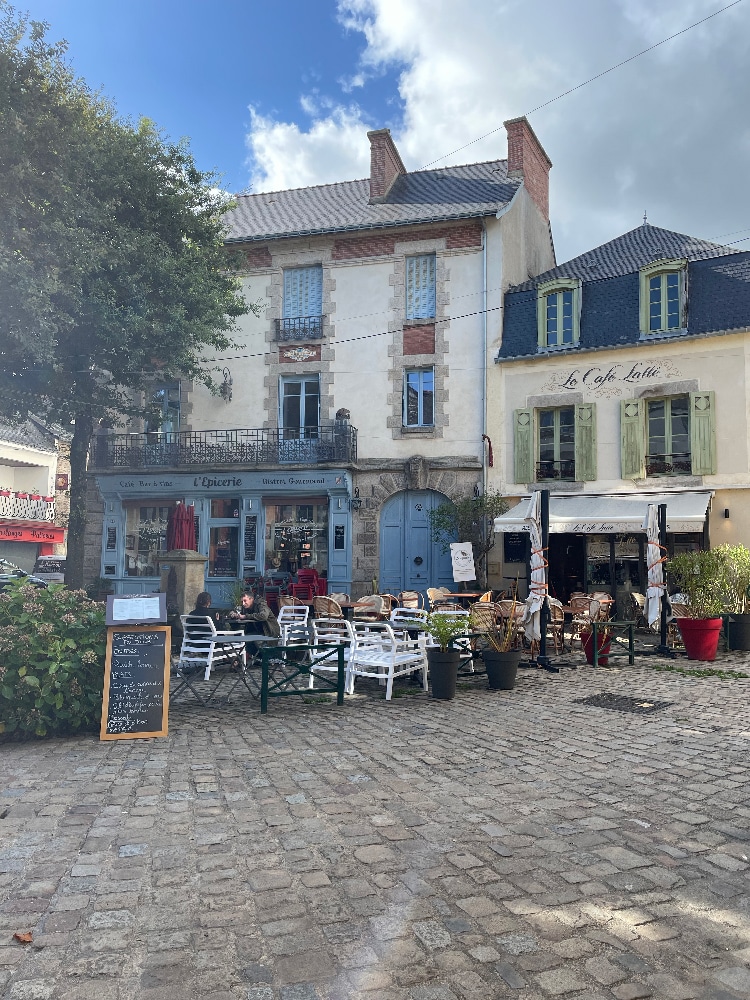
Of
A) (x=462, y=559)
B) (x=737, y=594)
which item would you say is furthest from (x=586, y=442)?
(x=737, y=594)

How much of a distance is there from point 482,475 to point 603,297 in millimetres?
4504

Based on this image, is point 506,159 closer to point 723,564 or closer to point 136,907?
point 723,564

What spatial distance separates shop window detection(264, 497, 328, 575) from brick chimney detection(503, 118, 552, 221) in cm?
931

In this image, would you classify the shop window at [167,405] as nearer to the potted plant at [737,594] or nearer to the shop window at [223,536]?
the shop window at [223,536]

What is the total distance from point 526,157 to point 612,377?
6.58 metres

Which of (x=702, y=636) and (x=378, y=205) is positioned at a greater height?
(x=378, y=205)

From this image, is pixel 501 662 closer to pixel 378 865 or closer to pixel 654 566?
pixel 654 566

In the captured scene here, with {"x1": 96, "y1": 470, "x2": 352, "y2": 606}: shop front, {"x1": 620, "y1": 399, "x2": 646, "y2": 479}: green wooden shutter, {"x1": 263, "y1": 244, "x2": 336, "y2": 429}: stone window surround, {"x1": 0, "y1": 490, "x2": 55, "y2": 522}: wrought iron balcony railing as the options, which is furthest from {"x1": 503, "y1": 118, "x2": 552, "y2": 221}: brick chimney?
{"x1": 0, "y1": 490, "x2": 55, "y2": 522}: wrought iron balcony railing

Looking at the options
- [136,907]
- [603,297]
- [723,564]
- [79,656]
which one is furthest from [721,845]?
[603,297]

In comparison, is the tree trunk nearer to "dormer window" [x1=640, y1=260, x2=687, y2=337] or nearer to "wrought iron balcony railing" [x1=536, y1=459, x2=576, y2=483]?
"wrought iron balcony railing" [x1=536, y1=459, x2=576, y2=483]

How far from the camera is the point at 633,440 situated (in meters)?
14.8

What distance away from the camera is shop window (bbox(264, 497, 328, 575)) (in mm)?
17016

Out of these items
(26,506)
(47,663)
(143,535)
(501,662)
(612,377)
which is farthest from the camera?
(26,506)

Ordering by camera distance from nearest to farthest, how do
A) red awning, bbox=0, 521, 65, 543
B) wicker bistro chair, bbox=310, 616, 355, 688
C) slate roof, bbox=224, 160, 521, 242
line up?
1. wicker bistro chair, bbox=310, 616, 355, 688
2. slate roof, bbox=224, 160, 521, 242
3. red awning, bbox=0, 521, 65, 543
